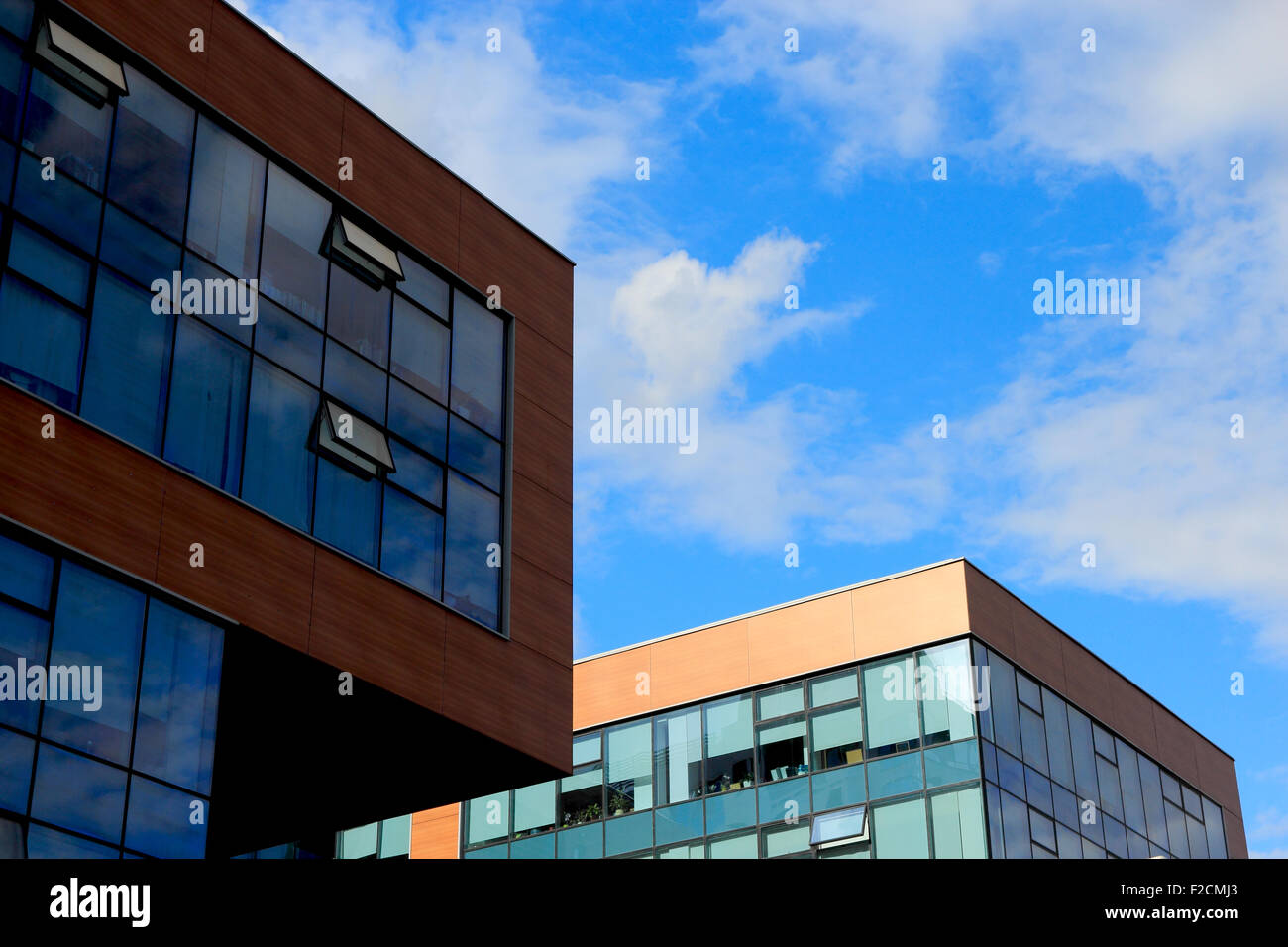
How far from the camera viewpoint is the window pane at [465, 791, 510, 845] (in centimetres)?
4047

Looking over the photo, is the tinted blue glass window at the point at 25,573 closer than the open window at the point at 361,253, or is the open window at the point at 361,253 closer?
the tinted blue glass window at the point at 25,573

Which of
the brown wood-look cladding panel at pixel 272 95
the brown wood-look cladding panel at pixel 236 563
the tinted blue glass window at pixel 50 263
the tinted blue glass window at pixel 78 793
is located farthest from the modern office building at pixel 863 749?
the tinted blue glass window at pixel 50 263

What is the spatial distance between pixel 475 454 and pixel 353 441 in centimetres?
267

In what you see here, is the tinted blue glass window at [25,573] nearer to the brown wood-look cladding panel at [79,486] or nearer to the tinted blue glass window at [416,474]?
the brown wood-look cladding panel at [79,486]

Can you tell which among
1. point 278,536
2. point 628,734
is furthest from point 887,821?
point 278,536

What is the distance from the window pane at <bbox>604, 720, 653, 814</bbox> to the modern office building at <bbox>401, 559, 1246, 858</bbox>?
4 centimetres

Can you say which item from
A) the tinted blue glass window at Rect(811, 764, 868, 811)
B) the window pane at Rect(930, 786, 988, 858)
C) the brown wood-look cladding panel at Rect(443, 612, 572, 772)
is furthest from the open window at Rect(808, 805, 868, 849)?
the brown wood-look cladding panel at Rect(443, 612, 572, 772)

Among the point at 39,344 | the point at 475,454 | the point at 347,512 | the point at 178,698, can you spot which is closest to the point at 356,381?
the point at 347,512

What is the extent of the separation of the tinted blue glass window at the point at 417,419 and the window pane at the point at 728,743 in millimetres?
15032

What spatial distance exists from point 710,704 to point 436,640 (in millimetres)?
16106

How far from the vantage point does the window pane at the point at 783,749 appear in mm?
36312

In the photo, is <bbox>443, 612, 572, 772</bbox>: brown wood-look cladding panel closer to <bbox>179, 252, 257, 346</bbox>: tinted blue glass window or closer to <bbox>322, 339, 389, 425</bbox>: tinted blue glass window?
<bbox>322, 339, 389, 425</bbox>: tinted blue glass window

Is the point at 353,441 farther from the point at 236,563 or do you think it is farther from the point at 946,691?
the point at 946,691
